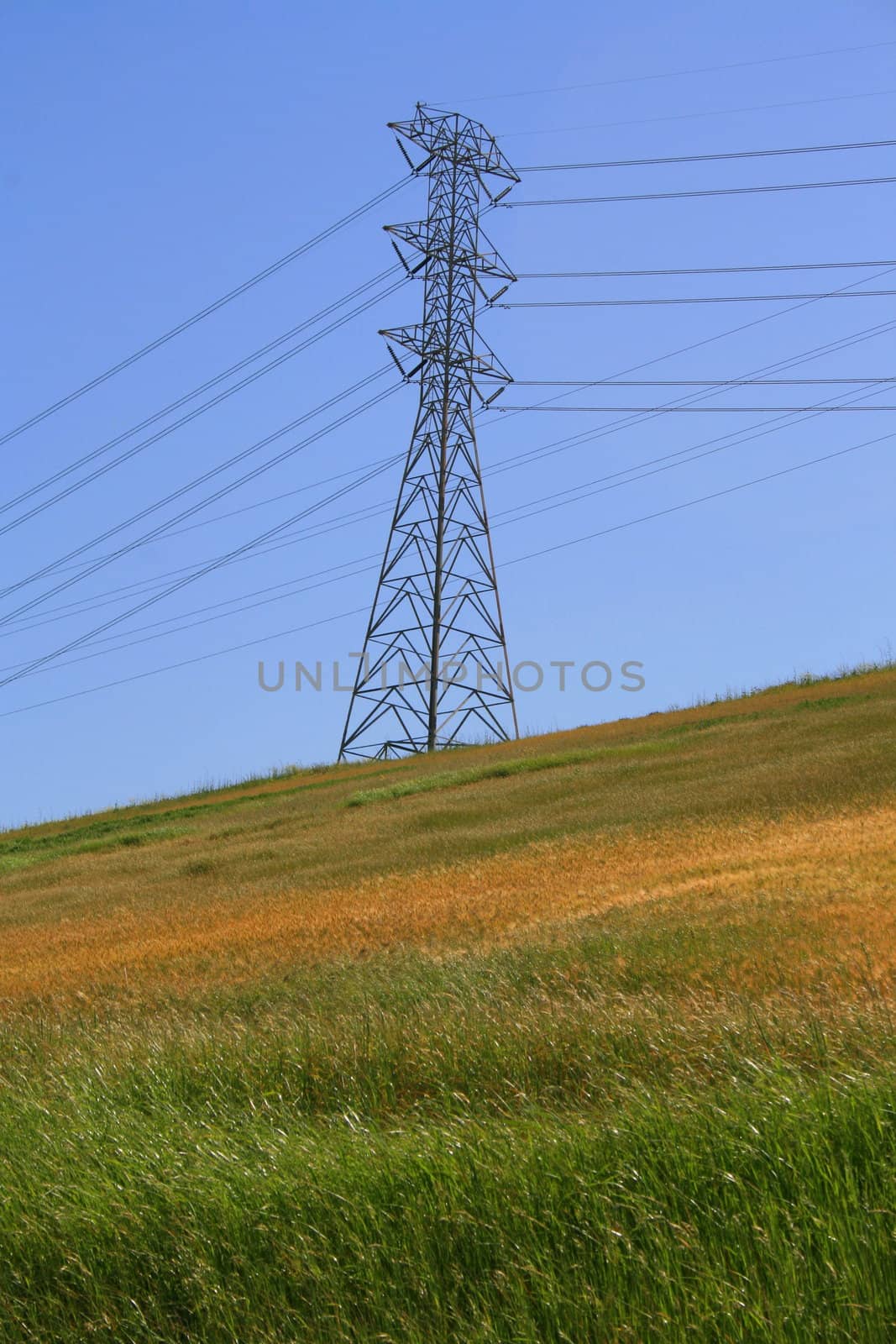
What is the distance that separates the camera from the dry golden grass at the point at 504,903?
11961mm

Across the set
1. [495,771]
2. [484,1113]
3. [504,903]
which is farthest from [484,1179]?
[495,771]

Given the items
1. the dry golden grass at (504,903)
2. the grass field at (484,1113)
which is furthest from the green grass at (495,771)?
the grass field at (484,1113)

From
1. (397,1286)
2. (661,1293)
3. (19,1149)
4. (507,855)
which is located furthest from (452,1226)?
(507,855)

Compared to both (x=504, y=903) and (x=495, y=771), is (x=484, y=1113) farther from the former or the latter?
(x=495, y=771)

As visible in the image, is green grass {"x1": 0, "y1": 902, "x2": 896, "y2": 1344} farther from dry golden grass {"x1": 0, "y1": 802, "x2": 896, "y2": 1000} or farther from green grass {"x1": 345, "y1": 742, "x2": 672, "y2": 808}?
green grass {"x1": 345, "y1": 742, "x2": 672, "y2": 808}

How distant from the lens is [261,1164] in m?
6.46

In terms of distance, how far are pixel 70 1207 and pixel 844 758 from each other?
20.3 meters

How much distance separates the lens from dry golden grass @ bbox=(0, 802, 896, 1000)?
1196cm

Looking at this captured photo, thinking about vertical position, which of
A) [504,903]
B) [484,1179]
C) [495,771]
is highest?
[495,771]

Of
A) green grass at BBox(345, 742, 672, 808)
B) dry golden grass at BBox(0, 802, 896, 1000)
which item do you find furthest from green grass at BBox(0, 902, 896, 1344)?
green grass at BBox(345, 742, 672, 808)

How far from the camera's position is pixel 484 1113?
680 centimetres

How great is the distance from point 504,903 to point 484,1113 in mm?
7844

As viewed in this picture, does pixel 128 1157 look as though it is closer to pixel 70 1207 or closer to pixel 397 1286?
pixel 70 1207

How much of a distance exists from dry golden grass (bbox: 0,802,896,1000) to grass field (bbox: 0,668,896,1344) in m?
0.08
